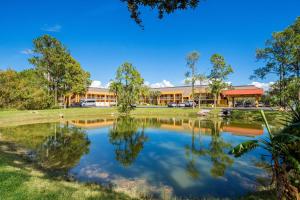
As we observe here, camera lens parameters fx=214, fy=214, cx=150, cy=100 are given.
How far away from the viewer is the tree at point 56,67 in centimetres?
4462

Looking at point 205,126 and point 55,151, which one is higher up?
point 205,126

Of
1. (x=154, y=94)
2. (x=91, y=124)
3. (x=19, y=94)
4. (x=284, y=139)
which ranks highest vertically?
(x=154, y=94)

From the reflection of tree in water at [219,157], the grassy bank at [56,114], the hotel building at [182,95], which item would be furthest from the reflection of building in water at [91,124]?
the hotel building at [182,95]

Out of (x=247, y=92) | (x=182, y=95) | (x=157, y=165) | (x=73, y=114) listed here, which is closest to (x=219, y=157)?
(x=157, y=165)

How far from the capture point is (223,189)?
8.10 meters

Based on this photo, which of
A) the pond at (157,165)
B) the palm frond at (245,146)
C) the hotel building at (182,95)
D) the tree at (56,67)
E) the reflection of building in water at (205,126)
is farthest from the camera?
the hotel building at (182,95)

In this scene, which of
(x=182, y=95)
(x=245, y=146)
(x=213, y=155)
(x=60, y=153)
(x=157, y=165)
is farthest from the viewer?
(x=182, y=95)

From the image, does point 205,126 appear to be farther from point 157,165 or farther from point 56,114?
point 56,114

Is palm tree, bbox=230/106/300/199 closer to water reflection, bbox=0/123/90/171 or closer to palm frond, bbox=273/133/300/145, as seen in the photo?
palm frond, bbox=273/133/300/145

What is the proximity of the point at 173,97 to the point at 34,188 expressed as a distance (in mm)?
76113

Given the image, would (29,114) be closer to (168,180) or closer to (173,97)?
(168,180)

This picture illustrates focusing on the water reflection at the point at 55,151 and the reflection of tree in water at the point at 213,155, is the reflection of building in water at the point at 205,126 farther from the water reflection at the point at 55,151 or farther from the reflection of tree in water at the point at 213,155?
the water reflection at the point at 55,151

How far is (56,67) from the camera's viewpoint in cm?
4541

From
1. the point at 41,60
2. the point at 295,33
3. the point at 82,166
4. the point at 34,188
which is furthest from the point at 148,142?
the point at 41,60
